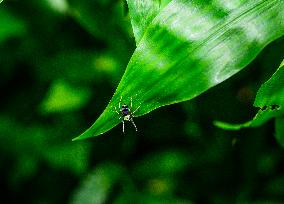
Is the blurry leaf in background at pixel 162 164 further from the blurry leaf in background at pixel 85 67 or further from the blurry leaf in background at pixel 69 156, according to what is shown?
the blurry leaf in background at pixel 85 67

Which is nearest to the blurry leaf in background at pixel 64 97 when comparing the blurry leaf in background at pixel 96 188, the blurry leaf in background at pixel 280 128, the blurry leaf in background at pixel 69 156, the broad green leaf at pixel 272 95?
the blurry leaf in background at pixel 69 156

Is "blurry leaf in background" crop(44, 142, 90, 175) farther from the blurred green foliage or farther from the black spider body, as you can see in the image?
the black spider body

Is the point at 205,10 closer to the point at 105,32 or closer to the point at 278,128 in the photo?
the point at 278,128

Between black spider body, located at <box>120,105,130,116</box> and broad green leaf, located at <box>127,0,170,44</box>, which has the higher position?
broad green leaf, located at <box>127,0,170,44</box>

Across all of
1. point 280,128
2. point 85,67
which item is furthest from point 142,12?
point 85,67

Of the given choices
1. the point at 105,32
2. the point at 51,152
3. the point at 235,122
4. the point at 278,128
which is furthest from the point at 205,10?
the point at 51,152

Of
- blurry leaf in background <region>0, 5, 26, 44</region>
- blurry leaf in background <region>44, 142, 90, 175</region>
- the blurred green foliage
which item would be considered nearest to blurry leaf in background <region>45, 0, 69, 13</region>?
the blurred green foliage

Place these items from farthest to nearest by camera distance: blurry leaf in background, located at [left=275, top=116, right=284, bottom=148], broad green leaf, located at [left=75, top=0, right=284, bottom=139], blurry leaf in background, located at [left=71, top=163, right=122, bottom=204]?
blurry leaf in background, located at [left=71, top=163, right=122, bottom=204] < blurry leaf in background, located at [left=275, top=116, right=284, bottom=148] < broad green leaf, located at [left=75, top=0, right=284, bottom=139]
